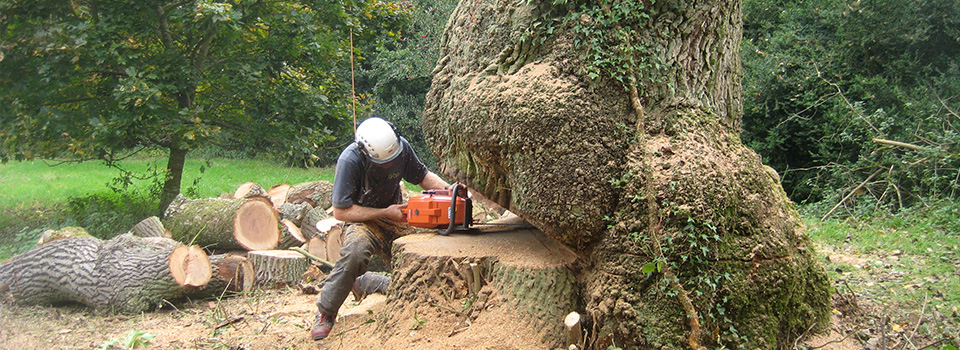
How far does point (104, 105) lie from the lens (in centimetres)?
682

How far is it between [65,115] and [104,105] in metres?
0.39

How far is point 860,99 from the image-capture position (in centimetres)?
848

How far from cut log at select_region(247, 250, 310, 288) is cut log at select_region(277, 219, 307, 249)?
75cm

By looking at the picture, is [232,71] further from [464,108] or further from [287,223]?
[464,108]

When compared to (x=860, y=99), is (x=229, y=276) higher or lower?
lower

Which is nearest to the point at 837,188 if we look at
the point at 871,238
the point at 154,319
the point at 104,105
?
the point at 871,238

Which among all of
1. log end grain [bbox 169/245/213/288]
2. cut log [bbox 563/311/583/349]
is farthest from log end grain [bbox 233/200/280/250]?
cut log [bbox 563/311/583/349]

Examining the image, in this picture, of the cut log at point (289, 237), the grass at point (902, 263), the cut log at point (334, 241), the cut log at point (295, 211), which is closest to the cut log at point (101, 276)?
the cut log at point (334, 241)

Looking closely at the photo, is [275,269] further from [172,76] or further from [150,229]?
[172,76]

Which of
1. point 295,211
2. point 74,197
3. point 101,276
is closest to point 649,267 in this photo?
point 101,276

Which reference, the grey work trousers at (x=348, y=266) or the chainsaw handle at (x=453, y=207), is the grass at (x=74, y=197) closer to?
the grey work trousers at (x=348, y=266)

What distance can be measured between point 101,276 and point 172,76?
2823 mm

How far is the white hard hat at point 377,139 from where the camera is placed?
3.99 metres

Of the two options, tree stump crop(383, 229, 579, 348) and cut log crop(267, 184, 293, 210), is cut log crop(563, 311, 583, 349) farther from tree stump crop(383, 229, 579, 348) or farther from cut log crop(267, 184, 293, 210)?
cut log crop(267, 184, 293, 210)
